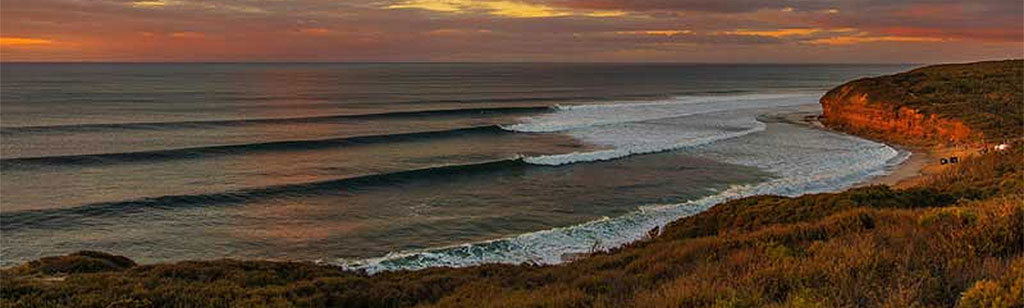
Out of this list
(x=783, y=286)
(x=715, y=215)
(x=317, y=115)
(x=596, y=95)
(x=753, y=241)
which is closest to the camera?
(x=783, y=286)

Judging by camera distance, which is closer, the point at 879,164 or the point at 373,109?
the point at 879,164

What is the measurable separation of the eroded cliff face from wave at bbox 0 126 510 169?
2300 centimetres

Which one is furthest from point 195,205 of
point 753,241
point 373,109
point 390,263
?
point 373,109

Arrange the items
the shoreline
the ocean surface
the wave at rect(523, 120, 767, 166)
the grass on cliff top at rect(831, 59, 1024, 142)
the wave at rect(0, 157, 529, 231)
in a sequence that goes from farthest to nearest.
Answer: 1. the grass on cliff top at rect(831, 59, 1024, 142)
2. the wave at rect(523, 120, 767, 166)
3. the shoreline
4. the wave at rect(0, 157, 529, 231)
5. the ocean surface

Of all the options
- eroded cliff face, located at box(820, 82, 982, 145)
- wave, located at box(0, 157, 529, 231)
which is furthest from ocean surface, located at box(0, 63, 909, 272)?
eroded cliff face, located at box(820, 82, 982, 145)

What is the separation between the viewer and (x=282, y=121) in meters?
48.9

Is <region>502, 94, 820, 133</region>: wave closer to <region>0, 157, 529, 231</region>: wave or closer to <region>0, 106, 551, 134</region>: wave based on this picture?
<region>0, 106, 551, 134</region>: wave

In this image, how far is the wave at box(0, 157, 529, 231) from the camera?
20.4 m

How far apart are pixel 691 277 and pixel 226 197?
19.7 metres

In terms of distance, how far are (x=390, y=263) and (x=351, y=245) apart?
2.27m

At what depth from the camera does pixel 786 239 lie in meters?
10.2

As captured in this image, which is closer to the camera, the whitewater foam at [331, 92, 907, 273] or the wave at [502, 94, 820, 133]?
the whitewater foam at [331, 92, 907, 273]

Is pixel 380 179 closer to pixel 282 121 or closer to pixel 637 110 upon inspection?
pixel 282 121

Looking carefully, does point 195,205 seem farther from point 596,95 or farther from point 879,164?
point 596,95
